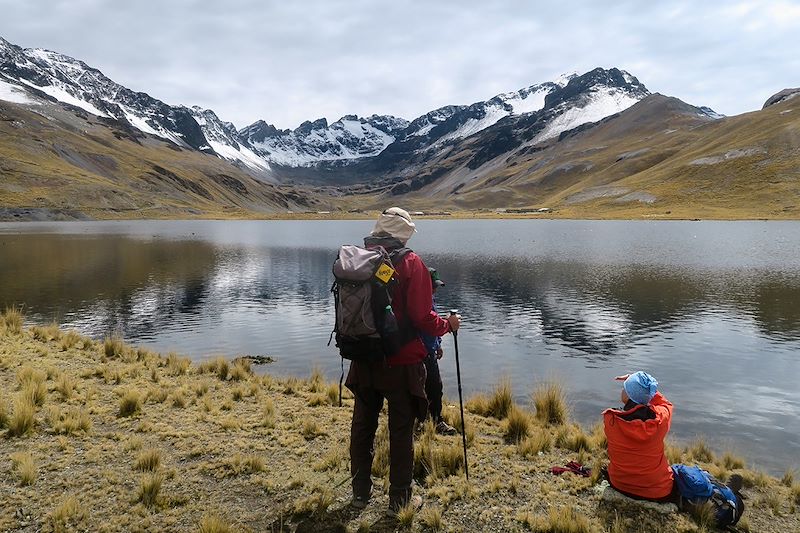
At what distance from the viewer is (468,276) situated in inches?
1596

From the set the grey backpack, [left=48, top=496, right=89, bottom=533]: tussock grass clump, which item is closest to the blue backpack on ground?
the grey backpack

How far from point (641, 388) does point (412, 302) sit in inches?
125

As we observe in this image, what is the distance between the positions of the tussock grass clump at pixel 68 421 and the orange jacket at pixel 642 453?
834 cm

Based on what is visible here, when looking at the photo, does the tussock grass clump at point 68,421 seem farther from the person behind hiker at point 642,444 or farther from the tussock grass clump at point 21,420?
the person behind hiker at point 642,444

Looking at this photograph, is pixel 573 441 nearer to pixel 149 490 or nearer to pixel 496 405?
pixel 496 405

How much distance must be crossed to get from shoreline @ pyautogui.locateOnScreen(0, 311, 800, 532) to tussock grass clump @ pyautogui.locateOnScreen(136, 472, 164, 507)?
15mm

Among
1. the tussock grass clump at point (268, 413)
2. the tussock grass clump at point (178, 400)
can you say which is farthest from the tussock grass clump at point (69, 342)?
the tussock grass clump at point (268, 413)

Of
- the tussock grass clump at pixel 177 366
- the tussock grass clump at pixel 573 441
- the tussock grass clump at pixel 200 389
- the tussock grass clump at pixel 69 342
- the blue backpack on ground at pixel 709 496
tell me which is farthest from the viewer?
the tussock grass clump at pixel 69 342

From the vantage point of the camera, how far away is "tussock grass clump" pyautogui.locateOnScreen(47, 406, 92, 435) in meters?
8.62

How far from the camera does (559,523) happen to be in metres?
6.19

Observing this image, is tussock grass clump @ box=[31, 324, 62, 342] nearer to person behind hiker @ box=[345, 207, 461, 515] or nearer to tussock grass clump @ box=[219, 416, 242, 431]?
tussock grass clump @ box=[219, 416, 242, 431]

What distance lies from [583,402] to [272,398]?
8382 mm

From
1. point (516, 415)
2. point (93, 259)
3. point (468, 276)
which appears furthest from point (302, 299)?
point (93, 259)

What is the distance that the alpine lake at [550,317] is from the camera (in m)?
15.1
